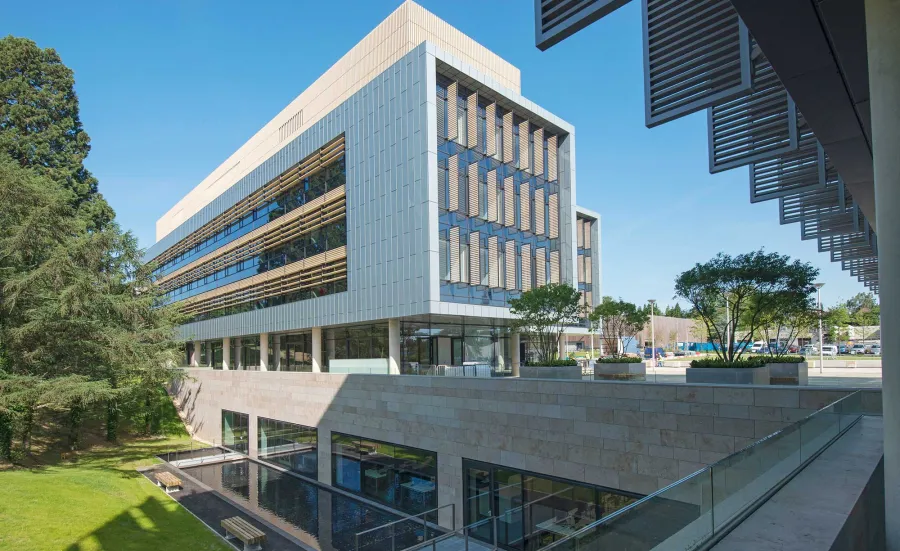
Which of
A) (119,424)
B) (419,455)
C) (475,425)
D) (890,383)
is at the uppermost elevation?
(890,383)

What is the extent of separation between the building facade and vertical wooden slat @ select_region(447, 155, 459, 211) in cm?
6

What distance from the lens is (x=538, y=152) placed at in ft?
103

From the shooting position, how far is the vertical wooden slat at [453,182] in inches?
1022

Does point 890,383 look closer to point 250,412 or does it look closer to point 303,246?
point 303,246

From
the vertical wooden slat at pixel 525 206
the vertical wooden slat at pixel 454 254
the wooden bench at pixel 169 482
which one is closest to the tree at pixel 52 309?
the wooden bench at pixel 169 482

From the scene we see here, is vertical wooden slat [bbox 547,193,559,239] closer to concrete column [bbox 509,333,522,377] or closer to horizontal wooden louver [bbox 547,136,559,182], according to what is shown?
A: horizontal wooden louver [bbox 547,136,559,182]

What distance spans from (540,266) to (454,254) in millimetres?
6986

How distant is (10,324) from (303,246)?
14913mm

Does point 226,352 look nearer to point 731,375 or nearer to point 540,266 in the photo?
point 540,266

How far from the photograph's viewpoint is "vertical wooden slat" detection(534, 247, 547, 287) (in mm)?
30578

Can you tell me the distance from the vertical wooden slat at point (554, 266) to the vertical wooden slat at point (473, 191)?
682cm

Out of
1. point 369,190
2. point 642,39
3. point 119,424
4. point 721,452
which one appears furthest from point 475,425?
point 119,424

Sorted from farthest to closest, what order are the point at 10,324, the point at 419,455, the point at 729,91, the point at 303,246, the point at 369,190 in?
the point at 303,246 → the point at 369,190 → the point at 10,324 → the point at 419,455 → the point at 729,91

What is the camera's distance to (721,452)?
488 inches
